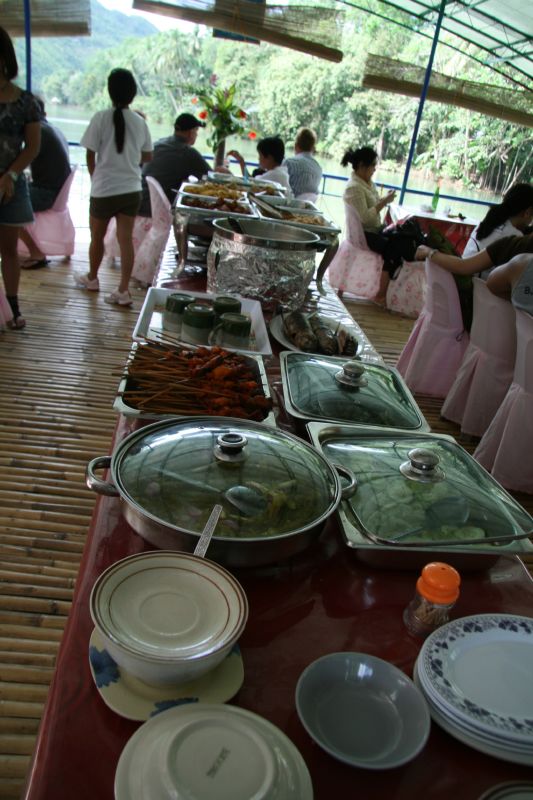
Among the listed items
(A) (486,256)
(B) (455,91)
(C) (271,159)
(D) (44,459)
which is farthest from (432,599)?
(B) (455,91)

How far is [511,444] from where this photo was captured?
2.15 metres

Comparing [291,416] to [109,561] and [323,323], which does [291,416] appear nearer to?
[109,561]

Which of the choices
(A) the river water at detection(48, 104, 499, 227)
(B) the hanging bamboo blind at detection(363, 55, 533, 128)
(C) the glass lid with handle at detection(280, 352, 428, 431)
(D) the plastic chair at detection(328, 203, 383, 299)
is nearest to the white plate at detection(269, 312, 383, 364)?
(C) the glass lid with handle at detection(280, 352, 428, 431)

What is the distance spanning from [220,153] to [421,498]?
171 inches

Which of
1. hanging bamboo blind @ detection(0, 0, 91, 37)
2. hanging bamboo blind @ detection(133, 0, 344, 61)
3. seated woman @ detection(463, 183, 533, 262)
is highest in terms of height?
hanging bamboo blind @ detection(133, 0, 344, 61)

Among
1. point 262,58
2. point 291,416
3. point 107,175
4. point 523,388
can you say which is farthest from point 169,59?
point 291,416

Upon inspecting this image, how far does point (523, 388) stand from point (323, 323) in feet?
3.53

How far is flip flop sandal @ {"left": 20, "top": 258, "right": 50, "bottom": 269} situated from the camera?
391cm

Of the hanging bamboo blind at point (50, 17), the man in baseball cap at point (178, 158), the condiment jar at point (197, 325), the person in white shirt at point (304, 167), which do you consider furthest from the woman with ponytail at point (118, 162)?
the condiment jar at point (197, 325)

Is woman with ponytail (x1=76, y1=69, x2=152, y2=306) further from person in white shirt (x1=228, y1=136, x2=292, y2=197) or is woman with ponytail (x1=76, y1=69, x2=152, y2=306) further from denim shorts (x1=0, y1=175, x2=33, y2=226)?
person in white shirt (x1=228, y1=136, x2=292, y2=197)

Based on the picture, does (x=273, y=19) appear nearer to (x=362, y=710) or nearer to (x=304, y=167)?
(x=304, y=167)

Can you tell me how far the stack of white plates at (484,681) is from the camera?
47 cm

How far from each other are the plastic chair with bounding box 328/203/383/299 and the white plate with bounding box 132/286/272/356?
10.3 feet

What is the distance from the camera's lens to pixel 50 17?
13.7 feet
